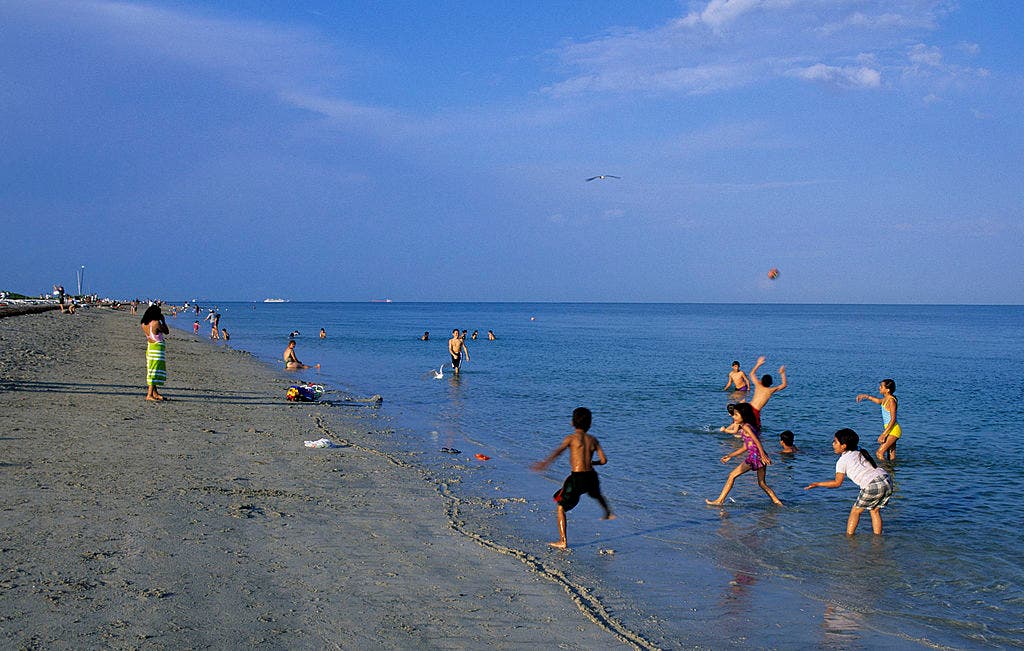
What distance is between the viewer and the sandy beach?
210 inches

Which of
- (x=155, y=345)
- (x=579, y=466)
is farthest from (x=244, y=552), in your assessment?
(x=155, y=345)

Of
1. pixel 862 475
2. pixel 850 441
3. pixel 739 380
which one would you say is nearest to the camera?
pixel 862 475

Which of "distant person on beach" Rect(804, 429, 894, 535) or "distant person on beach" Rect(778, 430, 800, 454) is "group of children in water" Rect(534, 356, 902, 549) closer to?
"distant person on beach" Rect(804, 429, 894, 535)

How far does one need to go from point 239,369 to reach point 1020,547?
24.1m

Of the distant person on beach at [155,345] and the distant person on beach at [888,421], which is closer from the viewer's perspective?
the distant person on beach at [888,421]

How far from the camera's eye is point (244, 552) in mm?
6852

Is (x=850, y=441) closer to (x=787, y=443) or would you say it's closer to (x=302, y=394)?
(x=787, y=443)

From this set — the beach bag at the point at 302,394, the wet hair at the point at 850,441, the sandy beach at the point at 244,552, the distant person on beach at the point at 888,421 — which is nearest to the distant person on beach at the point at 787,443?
the distant person on beach at the point at 888,421

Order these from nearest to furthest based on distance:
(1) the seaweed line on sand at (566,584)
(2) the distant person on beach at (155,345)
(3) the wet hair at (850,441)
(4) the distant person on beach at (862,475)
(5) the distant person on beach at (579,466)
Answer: (1) the seaweed line on sand at (566,584)
(5) the distant person on beach at (579,466)
(4) the distant person on beach at (862,475)
(3) the wet hair at (850,441)
(2) the distant person on beach at (155,345)

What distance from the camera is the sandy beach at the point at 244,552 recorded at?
17.5 ft

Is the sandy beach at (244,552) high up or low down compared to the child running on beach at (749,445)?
down

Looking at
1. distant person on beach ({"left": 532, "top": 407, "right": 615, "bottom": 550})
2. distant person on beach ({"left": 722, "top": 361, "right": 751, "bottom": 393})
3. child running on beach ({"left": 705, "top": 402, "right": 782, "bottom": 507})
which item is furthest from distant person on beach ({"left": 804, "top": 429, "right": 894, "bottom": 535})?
distant person on beach ({"left": 722, "top": 361, "right": 751, "bottom": 393})

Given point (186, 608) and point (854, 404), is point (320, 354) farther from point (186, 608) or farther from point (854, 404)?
point (186, 608)

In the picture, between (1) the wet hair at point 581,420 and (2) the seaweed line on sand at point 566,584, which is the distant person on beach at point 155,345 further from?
(1) the wet hair at point 581,420
